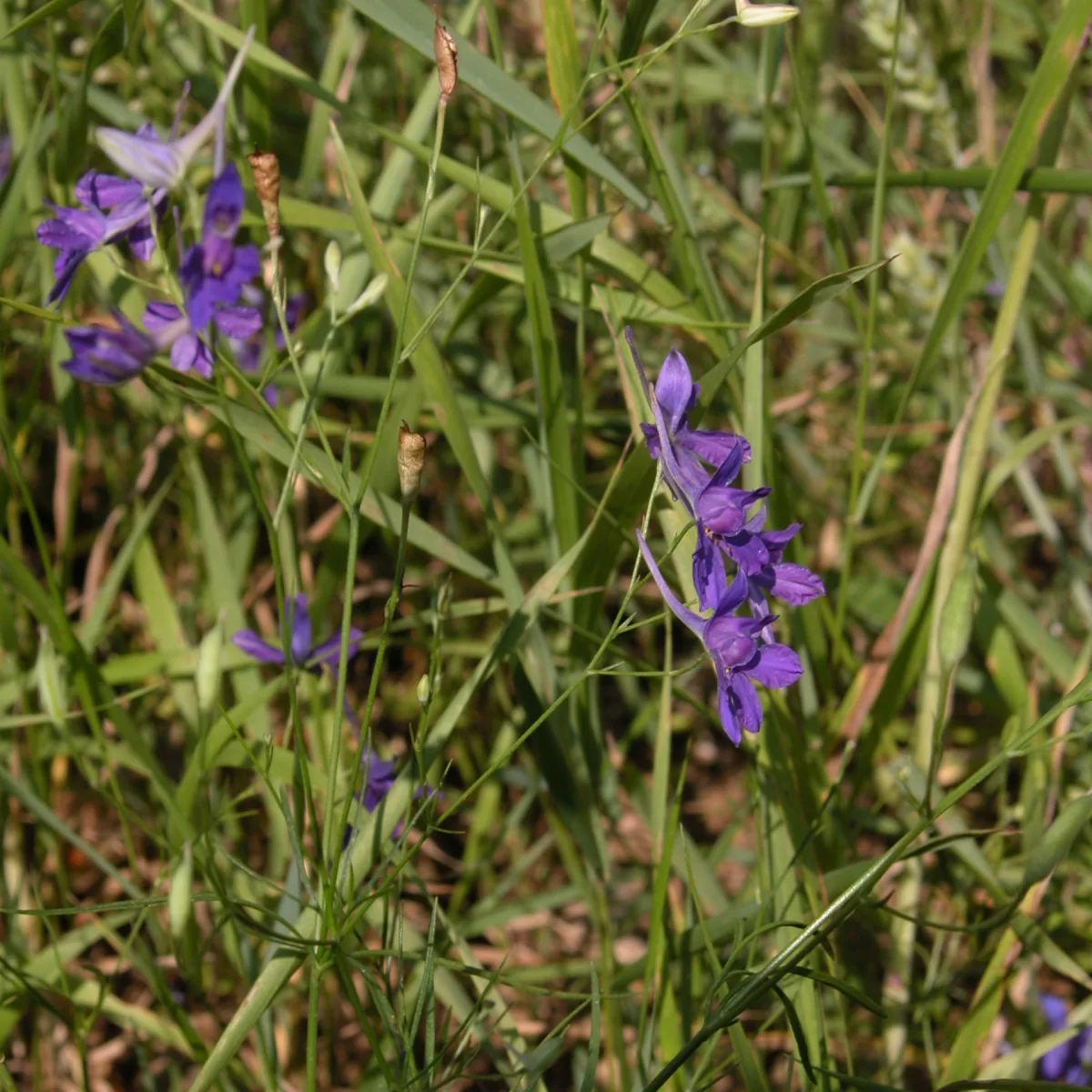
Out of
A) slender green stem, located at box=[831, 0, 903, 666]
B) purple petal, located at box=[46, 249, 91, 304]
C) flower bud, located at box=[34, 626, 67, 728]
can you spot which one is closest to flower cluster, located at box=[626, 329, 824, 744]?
slender green stem, located at box=[831, 0, 903, 666]

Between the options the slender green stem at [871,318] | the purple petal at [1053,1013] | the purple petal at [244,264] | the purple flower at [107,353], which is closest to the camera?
the purple flower at [107,353]

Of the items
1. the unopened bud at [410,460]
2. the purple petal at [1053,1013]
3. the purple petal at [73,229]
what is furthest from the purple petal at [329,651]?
the purple petal at [1053,1013]

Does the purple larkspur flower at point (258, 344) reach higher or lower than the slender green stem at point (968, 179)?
lower

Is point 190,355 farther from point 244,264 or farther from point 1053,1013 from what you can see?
point 1053,1013

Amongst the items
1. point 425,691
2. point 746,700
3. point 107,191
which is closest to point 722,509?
point 746,700

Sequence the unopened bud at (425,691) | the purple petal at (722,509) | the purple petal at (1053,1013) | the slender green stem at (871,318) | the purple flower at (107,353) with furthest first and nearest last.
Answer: the purple petal at (1053,1013) < the slender green stem at (871,318) < the unopened bud at (425,691) < the purple petal at (722,509) < the purple flower at (107,353)

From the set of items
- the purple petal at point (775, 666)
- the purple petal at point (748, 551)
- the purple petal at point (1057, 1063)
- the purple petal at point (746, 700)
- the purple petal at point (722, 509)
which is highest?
the purple petal at point (722, 509)

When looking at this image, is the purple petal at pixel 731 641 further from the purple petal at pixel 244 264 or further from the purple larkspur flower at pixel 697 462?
the purple petal at pixel 244 264

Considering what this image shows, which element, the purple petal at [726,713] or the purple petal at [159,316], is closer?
the purple petal at [726,713]

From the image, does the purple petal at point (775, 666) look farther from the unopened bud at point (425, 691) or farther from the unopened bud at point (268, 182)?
the unopened bud at point (268, 182)
